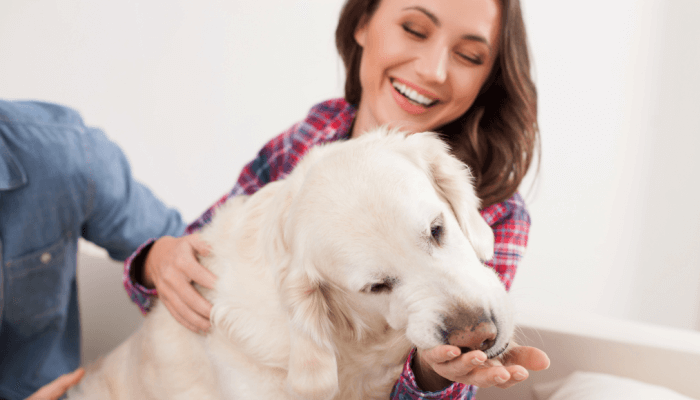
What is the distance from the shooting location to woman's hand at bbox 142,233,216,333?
100 centimetres

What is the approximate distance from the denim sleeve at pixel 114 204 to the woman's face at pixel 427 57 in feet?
2.73

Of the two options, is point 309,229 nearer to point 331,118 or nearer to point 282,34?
point 331,118

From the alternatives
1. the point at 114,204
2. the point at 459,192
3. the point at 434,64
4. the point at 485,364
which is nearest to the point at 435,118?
the point at 434,64

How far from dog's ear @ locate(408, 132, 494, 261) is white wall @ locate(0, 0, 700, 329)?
1.02 m

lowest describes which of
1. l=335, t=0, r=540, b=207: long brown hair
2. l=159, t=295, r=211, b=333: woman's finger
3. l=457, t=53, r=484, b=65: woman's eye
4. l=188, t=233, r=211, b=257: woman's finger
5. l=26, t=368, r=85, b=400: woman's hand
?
l=26, t=368, r=85, b=400: woman's hand

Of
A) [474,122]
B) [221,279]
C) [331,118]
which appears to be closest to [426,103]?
[474,122]

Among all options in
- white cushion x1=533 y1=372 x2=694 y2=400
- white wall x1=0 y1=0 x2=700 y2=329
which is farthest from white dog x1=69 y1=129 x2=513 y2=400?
white wall x1=0 y1=0 x2=700 y2=329

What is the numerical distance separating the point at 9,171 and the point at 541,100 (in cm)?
202

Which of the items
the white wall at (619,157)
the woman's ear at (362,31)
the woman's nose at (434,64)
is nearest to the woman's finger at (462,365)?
the woman's nose at (434,64)

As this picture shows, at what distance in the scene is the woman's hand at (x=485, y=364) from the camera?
71cm

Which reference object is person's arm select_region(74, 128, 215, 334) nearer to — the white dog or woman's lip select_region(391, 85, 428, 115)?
the white dog

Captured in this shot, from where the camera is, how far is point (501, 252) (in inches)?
43.9

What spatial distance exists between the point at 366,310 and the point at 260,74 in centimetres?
180

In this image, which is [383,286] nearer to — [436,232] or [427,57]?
[436,232]
